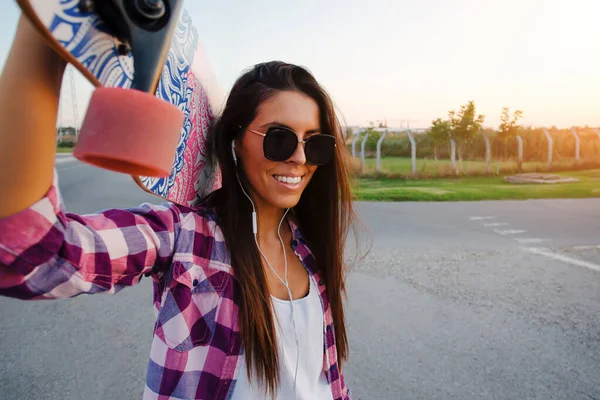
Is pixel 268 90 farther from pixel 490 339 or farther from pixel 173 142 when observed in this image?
pixel 490 339

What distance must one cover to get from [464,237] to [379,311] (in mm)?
3193

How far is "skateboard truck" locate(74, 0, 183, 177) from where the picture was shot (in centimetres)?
53

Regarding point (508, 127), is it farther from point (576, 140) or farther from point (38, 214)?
point (38, 214)

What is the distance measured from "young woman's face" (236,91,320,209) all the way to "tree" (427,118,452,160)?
14536mm

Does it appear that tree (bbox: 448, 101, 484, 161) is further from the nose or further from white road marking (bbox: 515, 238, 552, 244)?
the nose

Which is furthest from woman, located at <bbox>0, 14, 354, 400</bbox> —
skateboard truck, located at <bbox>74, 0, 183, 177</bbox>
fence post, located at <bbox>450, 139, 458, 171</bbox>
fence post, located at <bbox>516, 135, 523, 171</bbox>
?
fence post, located at <bbox>516, 135, 523, 171</bbox>

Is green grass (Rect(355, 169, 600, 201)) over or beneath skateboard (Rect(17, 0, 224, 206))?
beneath

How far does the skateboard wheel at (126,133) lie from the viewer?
53cm

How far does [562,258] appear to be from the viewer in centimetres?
518

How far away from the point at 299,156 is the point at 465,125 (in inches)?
579

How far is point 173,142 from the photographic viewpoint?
58cm

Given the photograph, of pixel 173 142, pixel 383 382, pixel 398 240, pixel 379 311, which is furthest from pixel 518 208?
pixel 173 142

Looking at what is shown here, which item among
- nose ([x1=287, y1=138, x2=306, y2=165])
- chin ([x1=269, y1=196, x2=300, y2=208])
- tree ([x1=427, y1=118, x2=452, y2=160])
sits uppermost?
tree ([x1=427, y1=118, x2=452, y2=160])

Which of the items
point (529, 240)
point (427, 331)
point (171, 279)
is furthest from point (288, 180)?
point (529, 240)
